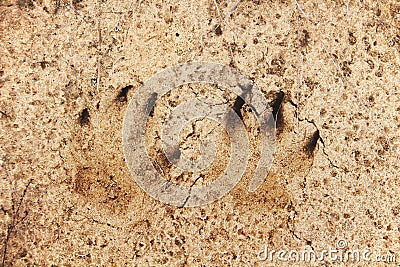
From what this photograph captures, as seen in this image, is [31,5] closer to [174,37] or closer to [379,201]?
[174,37]

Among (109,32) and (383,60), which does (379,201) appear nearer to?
(383,60)

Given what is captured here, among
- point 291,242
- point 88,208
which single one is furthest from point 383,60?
point 88,208

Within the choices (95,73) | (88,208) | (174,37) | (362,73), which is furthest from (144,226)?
(362,73)

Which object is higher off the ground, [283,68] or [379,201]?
[283,68]

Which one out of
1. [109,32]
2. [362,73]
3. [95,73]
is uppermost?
[362,73]

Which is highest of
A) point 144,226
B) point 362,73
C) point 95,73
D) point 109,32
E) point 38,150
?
point 362,73

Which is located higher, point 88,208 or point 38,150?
point 38,150
